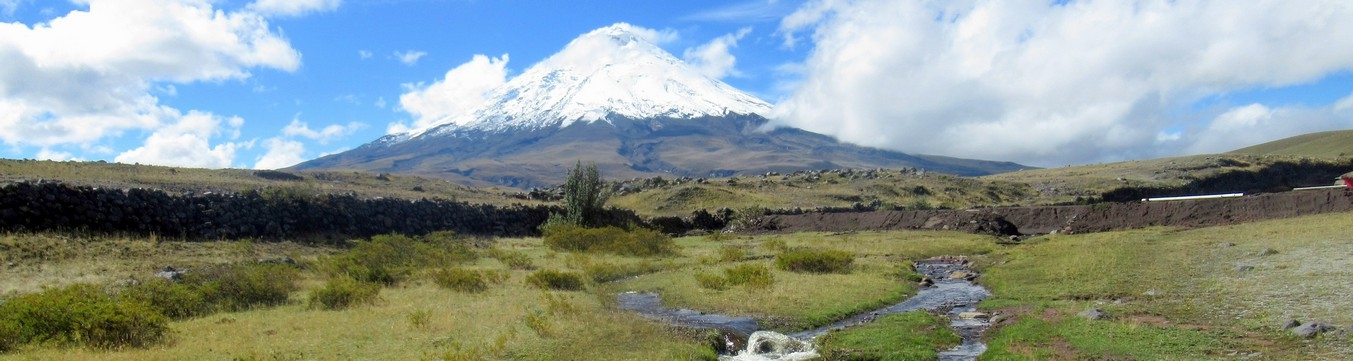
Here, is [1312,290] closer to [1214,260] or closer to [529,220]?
[1214,260]

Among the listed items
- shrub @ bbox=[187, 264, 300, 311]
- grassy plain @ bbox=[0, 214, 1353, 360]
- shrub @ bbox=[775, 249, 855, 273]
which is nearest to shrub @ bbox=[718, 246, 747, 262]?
grassy plain @ bbox=[0, 214, 1353, 360]

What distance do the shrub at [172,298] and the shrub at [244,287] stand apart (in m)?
0.46

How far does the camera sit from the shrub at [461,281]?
83.0 ft

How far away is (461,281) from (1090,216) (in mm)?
37342

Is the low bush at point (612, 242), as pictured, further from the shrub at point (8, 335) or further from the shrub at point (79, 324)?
the shrub at point (8, 335)

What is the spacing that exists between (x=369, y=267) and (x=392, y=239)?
6441mm

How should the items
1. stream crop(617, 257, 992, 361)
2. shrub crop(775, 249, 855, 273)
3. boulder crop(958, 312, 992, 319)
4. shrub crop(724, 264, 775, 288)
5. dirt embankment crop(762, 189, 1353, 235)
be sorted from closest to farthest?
1. stream crop(617, 257, 992, 361)
2. boulder crop(958, 312, 992, 319)
3. shrub crop(724, 264, 775, 288)
4. shrub crop(775, 249, 855, 273)
5. dirt embankment crop(762, 189, 1353, 235)

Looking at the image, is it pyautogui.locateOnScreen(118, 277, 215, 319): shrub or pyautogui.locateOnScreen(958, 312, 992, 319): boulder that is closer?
pyautogui.locateOnScreen(118, 277, 215, 319): shrub

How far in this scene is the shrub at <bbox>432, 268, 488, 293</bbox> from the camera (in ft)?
83.0

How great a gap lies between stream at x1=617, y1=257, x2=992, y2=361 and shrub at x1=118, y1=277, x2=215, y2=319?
1085cm

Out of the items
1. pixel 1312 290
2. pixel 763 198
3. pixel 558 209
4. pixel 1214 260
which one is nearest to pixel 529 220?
pixel 558 209

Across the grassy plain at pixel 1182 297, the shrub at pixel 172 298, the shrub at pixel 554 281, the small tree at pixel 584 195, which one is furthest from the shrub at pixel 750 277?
the small tree at pixel 584 195

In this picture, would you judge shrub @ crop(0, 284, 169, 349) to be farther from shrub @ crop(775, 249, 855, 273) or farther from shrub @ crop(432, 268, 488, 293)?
shrub @ crop(775, 249, 855, 273)

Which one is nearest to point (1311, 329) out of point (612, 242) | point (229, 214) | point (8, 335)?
point (8, 335)
